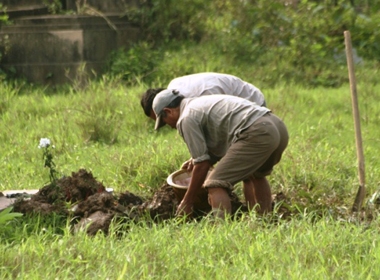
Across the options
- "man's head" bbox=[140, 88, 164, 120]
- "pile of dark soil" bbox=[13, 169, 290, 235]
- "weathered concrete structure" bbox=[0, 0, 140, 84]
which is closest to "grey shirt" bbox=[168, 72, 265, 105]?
"man's head" bbox=[140, 88, 164, 120]

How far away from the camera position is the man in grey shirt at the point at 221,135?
23.6 ft

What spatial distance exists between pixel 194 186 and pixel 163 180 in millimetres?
1543

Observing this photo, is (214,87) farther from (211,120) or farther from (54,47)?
(54,47)

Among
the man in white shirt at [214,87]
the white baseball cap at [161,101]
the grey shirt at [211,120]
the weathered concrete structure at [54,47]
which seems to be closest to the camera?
the grey shirt at [211,120]

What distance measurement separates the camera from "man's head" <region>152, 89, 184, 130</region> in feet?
24.2

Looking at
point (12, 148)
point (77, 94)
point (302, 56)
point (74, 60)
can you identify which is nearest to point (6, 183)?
point (12, 148)

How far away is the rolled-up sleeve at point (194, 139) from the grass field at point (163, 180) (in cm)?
51

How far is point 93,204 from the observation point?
23.9 ft

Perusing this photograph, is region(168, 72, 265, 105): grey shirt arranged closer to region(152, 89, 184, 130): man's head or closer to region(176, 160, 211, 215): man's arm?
region(152, 89, 184, 130): man's head

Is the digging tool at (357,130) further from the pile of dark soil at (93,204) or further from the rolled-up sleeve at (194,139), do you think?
the rolled-up sleeve at (194,139)

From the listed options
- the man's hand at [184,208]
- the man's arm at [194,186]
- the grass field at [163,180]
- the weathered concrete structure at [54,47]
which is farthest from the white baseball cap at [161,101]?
the weathered concrete structure at [54,47]

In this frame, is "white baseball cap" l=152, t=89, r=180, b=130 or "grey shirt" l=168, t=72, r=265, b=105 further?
"grey shirt" l=168, t=72, r=265, b=105

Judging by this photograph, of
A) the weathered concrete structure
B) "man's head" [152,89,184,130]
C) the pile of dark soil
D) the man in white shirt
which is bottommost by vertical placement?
the weathered concrete structure

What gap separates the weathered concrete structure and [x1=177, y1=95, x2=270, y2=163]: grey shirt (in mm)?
7036
